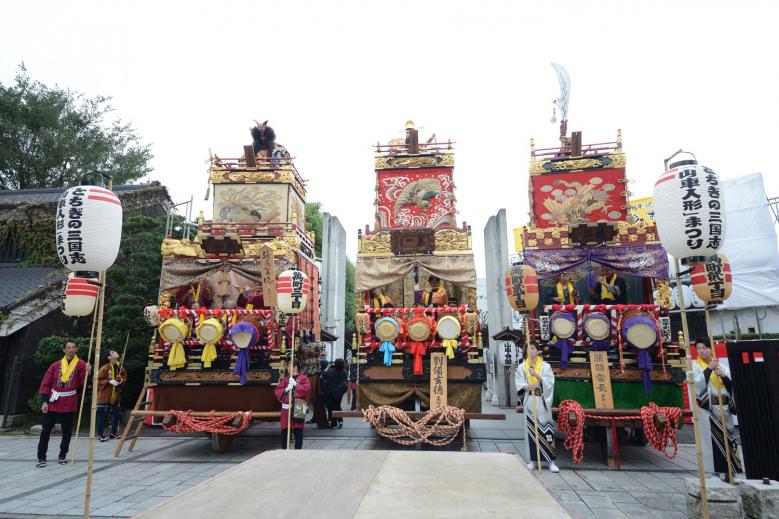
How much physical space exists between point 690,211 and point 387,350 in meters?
6.26

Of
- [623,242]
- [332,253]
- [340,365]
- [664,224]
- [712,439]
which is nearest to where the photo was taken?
[664,224]

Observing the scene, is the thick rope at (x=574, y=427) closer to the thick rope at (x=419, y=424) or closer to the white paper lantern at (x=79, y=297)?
the thick rope at (x=419, y=424)

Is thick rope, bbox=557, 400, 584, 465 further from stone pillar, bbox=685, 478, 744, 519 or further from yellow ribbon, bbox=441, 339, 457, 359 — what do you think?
stone pillar, bbox=685, 478, 744, 519

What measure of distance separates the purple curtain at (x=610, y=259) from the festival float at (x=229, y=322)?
16.6ft

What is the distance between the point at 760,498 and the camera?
15.1ft

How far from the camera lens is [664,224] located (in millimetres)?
5242

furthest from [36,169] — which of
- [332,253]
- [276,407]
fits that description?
[276,407]

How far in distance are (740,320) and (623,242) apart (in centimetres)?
1140

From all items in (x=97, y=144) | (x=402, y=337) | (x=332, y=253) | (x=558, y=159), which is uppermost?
(x=97, y=144)

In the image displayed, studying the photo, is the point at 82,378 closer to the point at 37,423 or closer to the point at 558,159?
the point at 37,423

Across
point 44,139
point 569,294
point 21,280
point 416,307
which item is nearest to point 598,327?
point 569,294

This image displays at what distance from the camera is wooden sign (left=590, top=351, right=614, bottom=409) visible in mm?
8117

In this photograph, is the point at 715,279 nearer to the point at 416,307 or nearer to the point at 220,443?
the point at 416,307

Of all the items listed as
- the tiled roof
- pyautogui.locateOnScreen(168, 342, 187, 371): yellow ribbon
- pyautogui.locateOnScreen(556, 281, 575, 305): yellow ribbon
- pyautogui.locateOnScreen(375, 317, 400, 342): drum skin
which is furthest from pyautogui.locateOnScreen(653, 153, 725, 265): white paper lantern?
the tiled roof
